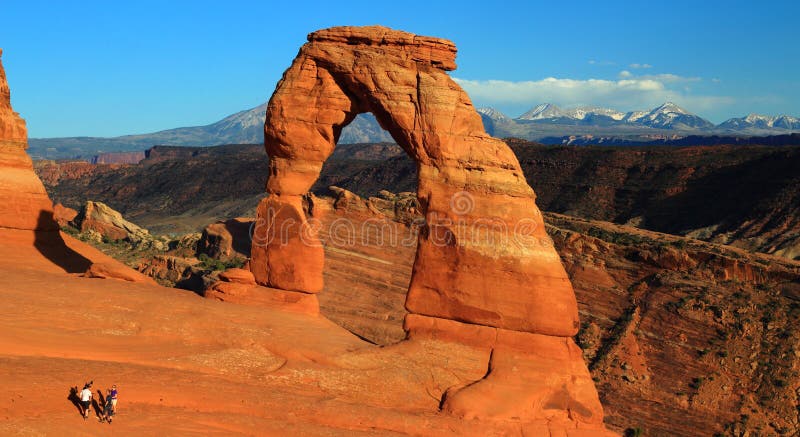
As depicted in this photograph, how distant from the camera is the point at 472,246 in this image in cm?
2156

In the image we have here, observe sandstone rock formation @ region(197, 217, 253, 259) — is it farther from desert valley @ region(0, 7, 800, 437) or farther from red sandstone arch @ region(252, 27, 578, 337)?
red sandstone arch @ region(252, 27, 578, 337)

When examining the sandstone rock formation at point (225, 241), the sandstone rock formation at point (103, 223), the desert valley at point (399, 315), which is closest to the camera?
the desert valley at point (399, 315)

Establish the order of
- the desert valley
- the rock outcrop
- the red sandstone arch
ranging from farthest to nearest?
1. the rock outcrop
2. the red sandstone arch
3. the desert valley

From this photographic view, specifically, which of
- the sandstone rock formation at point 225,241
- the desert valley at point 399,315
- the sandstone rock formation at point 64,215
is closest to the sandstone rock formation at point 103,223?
the sandstone rock formation at point 64,215

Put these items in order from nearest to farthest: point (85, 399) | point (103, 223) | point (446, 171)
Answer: point (85, 399) < point (446, 171) < point (103, 223)

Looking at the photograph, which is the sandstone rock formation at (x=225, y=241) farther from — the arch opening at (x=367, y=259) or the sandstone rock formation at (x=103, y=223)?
the sandstone rock formation at (x=103, y=223)

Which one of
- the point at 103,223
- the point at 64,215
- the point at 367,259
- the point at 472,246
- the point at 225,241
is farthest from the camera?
the point at 64,215

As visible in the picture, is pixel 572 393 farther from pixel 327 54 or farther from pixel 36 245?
pixel 36 245

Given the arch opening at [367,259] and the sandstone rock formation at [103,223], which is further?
the sandstone rock formation at [103,223]

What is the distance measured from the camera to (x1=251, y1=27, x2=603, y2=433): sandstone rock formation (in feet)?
67.1

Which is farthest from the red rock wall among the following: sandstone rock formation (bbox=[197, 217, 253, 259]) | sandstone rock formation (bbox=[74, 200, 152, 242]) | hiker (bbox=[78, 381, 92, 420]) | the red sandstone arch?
sandstone rock formation (bbox=[74, 200, 152, 242])

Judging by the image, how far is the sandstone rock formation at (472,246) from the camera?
67.1ft

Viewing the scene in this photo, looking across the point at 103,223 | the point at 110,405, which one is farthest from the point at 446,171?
the point at 103,223

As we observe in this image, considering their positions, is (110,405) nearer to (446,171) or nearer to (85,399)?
(85,399)
